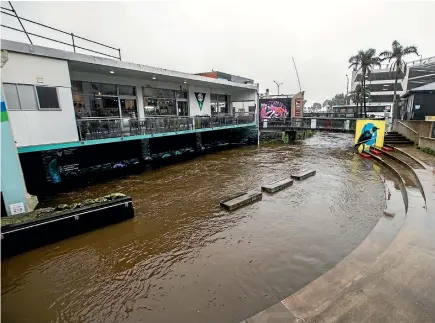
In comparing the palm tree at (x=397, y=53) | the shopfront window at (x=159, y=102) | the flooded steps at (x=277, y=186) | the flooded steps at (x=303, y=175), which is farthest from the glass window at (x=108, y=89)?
the palm tree at (x=397, y=53)

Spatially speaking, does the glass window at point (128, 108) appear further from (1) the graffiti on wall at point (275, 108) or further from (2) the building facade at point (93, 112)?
(1) the graffiti on wall at point (275, 108)

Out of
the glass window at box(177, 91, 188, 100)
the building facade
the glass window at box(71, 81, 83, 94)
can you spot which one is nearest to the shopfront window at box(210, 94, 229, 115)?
the building facade

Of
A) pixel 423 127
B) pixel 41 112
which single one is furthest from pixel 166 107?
pixel 423 127

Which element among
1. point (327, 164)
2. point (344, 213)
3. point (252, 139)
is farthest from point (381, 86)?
point (344, 213)

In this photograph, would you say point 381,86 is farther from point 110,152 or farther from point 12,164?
point 12,164

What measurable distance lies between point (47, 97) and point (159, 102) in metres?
7.70

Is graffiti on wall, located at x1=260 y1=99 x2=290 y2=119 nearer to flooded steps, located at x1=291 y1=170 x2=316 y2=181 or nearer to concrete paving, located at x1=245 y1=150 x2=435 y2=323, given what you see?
flooded steps, located at x1=291 y1=170 x2=316 y2=181

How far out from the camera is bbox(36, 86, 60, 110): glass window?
779 cm

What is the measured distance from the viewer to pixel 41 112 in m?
7.87

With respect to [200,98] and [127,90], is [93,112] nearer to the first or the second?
[127,90]

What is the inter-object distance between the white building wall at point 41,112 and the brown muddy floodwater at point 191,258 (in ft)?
7.92

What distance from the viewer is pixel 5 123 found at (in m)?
6.09

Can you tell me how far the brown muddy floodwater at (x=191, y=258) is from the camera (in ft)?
12.0

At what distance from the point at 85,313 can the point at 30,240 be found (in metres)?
2.87
